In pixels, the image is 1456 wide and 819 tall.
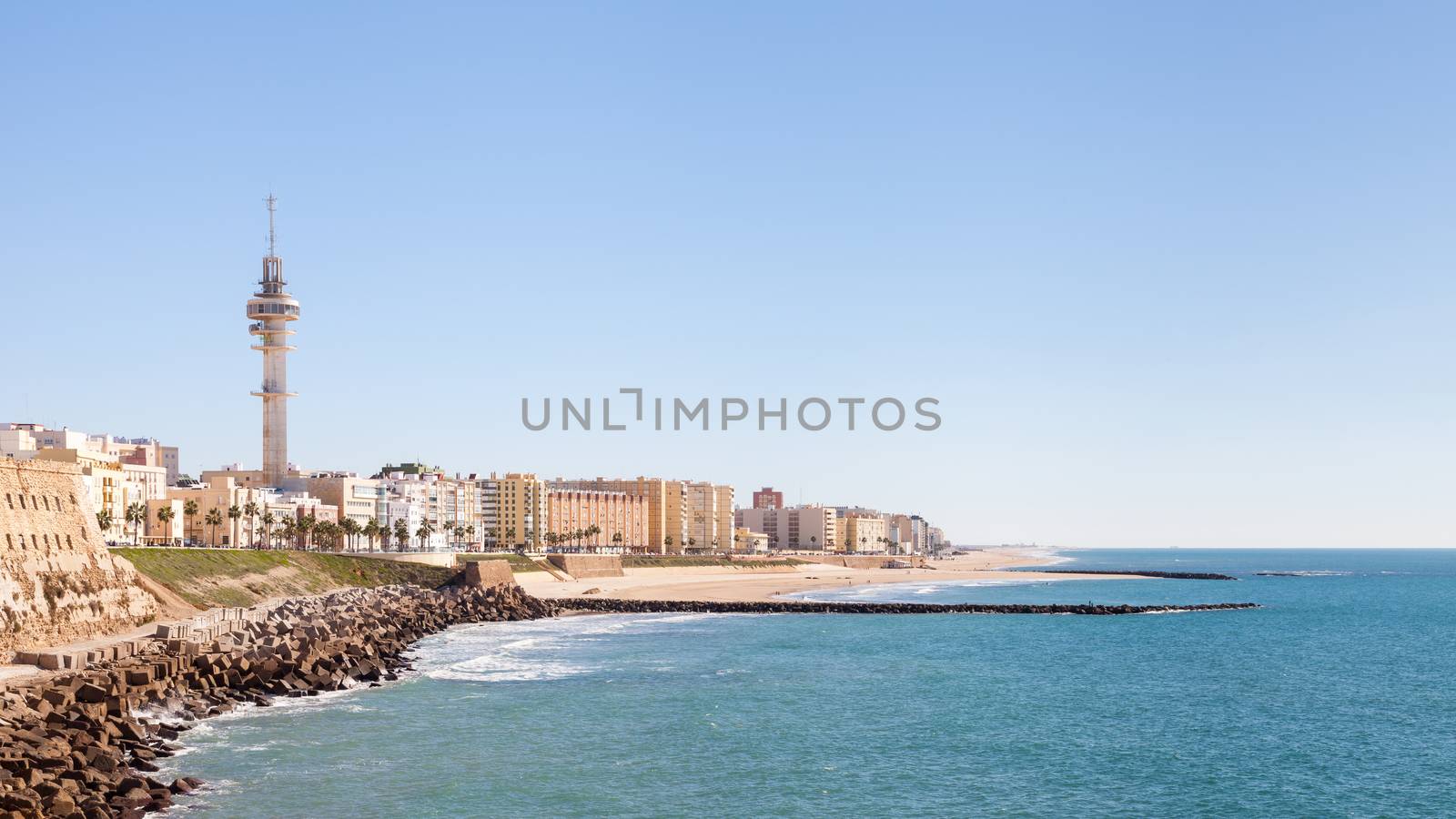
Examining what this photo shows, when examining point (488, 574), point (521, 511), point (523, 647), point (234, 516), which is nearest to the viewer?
point (523, 647)

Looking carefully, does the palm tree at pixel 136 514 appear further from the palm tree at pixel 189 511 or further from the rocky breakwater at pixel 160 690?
the rocky breakwater at pixel 160 690

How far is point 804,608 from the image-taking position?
96.2 m

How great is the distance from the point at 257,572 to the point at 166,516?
29428 millimetres

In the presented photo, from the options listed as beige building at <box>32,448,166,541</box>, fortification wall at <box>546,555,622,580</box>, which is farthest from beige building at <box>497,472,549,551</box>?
beige building at <box>32,448,166,541</box>

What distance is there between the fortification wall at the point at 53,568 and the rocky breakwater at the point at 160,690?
119 inches

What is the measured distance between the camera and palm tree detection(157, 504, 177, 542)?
341 ft

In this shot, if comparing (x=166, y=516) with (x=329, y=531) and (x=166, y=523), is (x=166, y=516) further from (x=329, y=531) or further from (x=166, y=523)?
(x=329, y=531)

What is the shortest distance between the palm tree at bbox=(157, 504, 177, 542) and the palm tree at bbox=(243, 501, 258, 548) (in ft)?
20.1

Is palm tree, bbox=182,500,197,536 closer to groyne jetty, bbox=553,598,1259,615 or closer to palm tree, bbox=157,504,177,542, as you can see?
palm tree, bbox=157,504,177,542

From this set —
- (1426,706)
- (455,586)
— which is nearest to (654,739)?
(1426,706)

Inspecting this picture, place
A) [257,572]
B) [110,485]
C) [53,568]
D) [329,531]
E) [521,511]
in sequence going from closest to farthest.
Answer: [53,568] < [257,572] < [110,485] < [329,531] < [521,511]

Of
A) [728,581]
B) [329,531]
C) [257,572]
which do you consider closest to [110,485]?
[329,531]

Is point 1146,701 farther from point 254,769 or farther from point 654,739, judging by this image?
point 254,769

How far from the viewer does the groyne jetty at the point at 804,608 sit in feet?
310
